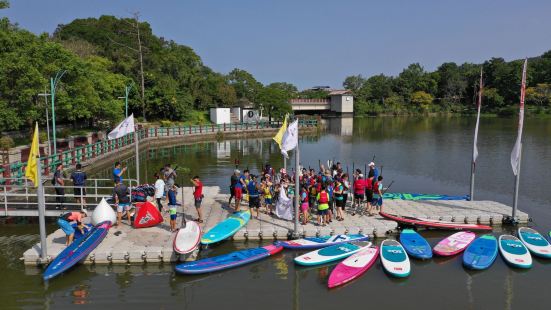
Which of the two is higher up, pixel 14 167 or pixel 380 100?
pixel 380 100

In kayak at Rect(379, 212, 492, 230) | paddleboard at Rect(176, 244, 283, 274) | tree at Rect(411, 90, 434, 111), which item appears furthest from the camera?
tree at Rect(411, 90, 434, 111)

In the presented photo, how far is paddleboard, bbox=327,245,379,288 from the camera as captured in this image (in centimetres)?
1201

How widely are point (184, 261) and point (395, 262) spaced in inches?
257

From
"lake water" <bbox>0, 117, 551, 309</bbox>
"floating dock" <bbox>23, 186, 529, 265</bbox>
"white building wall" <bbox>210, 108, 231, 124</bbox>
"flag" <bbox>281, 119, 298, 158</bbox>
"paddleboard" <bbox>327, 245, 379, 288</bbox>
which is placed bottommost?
"lake water" <bbox>0, 117, 551, 309</bbox>

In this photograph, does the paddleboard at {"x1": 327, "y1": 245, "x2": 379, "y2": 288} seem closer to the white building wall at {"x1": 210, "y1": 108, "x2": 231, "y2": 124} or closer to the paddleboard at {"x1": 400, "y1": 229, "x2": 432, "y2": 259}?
the paddleboard at {"x1": 400, "y1": 229, "x2": 432, "y2": 259}

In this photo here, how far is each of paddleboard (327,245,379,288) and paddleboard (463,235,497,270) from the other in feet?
9.26

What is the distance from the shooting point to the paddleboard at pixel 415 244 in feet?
44.8

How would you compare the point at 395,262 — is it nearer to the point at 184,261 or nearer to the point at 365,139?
the point at 184,261

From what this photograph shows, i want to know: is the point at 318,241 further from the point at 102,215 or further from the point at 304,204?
the point at 102,215

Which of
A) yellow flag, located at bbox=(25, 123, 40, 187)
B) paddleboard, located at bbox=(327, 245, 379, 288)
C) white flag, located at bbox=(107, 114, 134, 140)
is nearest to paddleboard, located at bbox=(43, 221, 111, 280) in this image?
yellow flag, located at bbox=(25, 123, 40, 187)

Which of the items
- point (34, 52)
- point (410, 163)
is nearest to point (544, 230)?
point (410, 163)

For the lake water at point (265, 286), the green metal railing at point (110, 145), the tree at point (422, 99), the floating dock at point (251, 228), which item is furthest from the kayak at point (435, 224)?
the tree at point (422, 99)

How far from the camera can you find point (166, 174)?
1834 centimetres

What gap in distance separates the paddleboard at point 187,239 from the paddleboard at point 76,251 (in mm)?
2575
